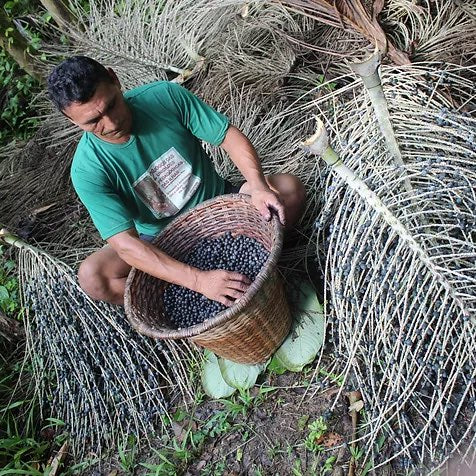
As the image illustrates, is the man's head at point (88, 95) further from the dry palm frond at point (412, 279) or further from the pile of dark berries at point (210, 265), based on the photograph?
A: the dry palm frond at point (412, 279)

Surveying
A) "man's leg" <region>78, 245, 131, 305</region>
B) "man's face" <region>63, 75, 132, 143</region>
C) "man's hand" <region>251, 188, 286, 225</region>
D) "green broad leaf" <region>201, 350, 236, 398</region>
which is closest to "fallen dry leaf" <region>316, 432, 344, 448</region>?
"green broad leaf" <region>201, 350, 236, 398</region>

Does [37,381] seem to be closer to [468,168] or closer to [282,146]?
[282,146]

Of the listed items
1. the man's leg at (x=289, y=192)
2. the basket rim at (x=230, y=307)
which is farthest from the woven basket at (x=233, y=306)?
the man's leg at (x=289, y=192)

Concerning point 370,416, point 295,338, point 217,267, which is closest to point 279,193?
point 217,267

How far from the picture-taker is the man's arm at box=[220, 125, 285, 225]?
1.84m

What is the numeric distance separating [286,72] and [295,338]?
45.3 inches

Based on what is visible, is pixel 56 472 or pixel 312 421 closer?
pixel 312 421

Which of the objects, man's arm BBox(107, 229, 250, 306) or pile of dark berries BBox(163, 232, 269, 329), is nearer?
man's arm BBox(107, 229, 250, 306)

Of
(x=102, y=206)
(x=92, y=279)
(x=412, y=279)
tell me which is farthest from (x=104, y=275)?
(x=412, y=279)

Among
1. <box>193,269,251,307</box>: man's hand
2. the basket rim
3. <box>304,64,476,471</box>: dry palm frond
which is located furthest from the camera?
<box>193,269,251,307</box>: man's hand

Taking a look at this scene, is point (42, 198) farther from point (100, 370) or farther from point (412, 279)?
point (412, 279)

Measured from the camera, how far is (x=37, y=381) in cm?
230

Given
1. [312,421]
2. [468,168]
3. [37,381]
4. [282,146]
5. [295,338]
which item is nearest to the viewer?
[468,168]

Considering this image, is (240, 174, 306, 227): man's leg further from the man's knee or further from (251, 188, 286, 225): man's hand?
the man's knee
